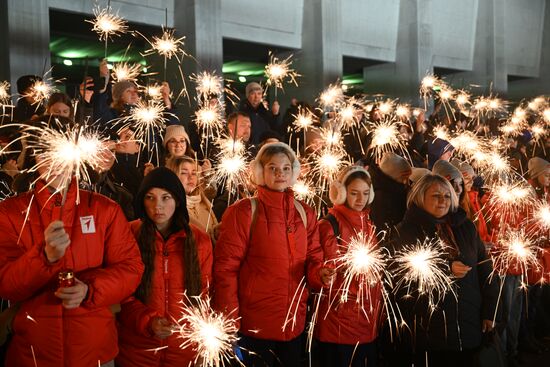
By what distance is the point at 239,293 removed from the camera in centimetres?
454

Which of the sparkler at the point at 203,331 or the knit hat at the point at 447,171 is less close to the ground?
the knit hat at the point at 447,171

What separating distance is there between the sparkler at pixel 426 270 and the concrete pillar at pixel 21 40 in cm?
987

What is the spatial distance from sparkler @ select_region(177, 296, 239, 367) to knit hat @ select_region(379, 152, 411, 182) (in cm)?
294

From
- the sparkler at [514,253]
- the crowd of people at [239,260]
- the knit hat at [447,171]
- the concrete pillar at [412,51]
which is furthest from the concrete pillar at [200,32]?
the sparkler at [514,253]

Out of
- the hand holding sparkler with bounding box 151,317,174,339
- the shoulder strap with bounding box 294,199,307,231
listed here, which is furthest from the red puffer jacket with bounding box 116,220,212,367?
the shoulder strap with bounding box 294,199,307,231

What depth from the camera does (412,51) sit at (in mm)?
23094

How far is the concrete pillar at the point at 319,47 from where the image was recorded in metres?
19.9

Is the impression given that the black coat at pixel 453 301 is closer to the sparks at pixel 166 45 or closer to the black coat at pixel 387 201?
the black coat at pixel 387 201

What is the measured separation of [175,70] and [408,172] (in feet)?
34.0

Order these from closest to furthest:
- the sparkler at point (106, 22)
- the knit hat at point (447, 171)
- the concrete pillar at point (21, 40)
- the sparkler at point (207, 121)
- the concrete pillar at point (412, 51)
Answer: the knit hat at point (447, 171), the sparkler at point (106, 22), the sparkler at point (207, 121), the concrete pillar at point (21, 40), the concrete pillar at point (412, 51)

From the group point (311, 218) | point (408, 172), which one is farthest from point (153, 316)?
point (408, 172)

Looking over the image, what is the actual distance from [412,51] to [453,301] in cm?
1963

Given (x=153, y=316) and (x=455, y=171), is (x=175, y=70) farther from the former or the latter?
(x=153, y=316)

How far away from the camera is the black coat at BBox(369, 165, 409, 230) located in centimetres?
619
